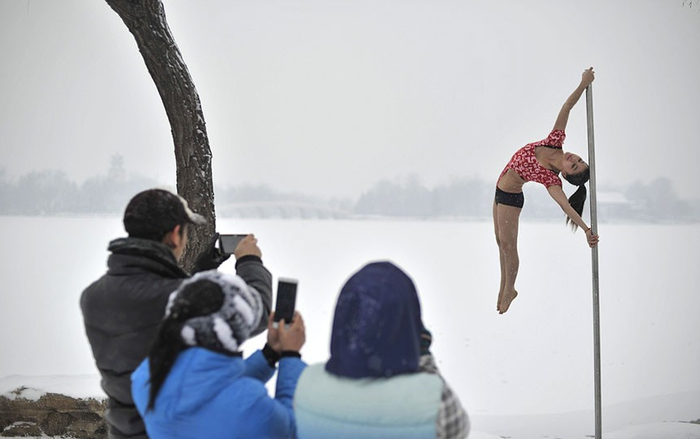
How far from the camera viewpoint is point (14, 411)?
12.1ft

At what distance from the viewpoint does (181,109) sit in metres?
2.91

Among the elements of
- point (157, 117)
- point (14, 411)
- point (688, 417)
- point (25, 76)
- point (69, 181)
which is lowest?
point (688, 417)

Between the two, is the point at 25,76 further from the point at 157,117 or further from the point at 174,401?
the point at 174,401

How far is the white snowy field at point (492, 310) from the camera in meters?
4.23

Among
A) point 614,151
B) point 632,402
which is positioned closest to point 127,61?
point 614,151

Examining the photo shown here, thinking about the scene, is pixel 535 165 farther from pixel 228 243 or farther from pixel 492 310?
pixel 492 310

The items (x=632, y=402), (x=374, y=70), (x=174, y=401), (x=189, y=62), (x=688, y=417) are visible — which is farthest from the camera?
(x=374, y=70)

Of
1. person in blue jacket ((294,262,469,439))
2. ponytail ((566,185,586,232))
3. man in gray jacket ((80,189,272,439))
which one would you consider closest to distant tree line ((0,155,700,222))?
ponytail ((566,185,586,232))

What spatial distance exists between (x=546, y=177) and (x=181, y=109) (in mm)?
1702

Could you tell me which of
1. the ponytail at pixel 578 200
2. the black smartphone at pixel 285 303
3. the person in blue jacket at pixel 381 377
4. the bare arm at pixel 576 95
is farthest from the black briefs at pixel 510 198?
the person in blue jacket at pixel 381 377

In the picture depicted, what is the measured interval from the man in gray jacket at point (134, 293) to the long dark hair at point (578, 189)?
1855 mm

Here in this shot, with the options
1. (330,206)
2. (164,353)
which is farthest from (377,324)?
(330,206)

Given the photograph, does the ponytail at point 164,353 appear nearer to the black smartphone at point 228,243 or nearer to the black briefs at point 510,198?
the black smartphone at point 228,243

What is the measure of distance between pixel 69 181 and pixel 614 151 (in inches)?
165
